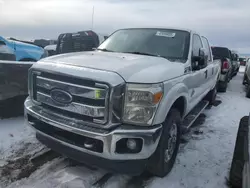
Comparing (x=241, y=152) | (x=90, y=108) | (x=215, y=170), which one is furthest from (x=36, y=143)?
(x=241, y=152)

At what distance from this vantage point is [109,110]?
2.40 m

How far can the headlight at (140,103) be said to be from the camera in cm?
244

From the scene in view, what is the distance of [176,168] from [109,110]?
1558 millimetres

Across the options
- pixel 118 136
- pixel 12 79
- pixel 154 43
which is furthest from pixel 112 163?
pixel 12 79

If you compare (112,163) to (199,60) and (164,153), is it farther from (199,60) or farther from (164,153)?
(199,60)

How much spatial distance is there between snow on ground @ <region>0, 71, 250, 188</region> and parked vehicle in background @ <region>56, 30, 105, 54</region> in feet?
15.7

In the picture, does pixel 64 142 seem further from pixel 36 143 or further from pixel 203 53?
pixel 203 53

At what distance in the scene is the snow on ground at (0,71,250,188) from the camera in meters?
2.87

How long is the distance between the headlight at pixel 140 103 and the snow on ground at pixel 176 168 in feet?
3.11

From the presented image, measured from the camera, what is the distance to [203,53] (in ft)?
12.1

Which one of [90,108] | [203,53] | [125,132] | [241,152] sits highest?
[203,53]

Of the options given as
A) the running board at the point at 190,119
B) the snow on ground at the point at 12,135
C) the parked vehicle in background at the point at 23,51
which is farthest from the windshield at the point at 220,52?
the snow on ground at the point at 12,135

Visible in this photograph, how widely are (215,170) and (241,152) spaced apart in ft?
1.73

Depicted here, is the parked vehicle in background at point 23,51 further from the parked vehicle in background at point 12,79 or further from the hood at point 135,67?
the hood at point 135,67
